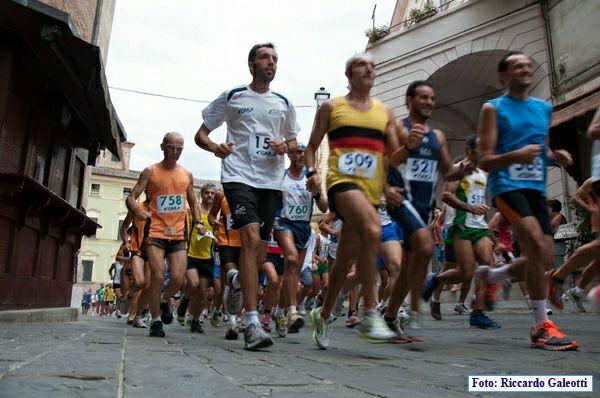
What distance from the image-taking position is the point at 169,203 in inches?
241

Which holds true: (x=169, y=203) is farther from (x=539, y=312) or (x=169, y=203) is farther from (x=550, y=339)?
(x=550, y=339)

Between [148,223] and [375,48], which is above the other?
[375,48]

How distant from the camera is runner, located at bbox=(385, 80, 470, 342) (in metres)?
4.54

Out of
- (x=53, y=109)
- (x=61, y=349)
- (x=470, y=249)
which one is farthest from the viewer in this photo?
(x=53, y=109)

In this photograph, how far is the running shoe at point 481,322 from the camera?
6.56m

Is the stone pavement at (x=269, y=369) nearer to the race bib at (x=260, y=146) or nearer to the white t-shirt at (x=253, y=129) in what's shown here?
the white t-shirt at (x=253, y=129)

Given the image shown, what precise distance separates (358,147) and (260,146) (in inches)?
37.4

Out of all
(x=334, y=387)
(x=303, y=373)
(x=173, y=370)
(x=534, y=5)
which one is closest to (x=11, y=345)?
(x=173, y=370)

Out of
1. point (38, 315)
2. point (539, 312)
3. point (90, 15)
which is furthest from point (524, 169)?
point (90, 15)

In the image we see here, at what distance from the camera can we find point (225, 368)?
9.02 ft

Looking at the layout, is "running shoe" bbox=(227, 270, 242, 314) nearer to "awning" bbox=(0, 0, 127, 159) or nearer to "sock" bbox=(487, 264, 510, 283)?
"sock" bbox=(487, 264, 510, 283)

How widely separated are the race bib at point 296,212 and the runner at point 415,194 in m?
2.12

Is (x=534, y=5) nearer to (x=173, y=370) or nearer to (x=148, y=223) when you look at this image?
(x=148, y=223)

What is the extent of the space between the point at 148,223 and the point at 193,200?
23.2 inches
